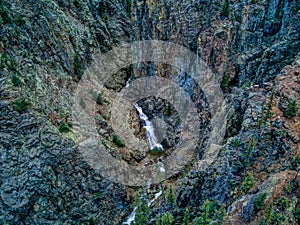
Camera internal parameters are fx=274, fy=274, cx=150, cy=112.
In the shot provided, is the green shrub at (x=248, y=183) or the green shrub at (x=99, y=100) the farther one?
the green shrub at (x=99, y=100)

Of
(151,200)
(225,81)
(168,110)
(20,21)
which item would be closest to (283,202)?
(151,200)

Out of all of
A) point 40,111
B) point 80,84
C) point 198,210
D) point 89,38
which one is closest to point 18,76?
point 40,111

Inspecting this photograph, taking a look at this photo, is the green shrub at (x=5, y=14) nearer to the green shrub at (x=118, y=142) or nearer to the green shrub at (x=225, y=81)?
the green shrub at (x=118, y=142)

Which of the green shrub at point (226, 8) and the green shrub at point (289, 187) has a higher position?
the green shrub at point (226, 8)

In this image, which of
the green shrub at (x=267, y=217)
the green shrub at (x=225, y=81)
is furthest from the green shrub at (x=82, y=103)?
the green shrub at (x=267, y=217)

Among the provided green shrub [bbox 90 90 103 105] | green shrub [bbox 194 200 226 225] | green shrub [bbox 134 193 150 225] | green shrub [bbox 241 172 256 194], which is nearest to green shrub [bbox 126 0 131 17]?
green shrub [bbox 90 90 103 105]

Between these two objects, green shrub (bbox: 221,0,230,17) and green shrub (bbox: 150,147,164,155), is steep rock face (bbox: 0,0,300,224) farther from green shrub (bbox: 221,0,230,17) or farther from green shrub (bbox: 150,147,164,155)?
green shrub (bbox: 150,147,164,155)

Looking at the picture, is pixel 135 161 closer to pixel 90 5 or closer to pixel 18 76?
pixel 18 76
